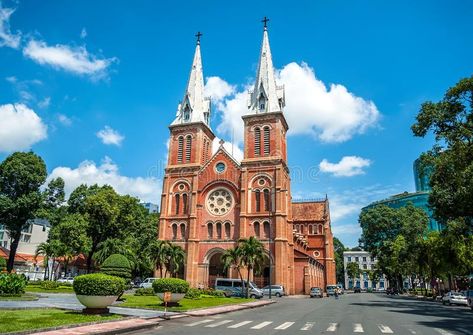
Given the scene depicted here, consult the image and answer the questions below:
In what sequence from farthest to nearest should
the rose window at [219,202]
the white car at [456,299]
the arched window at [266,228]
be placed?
the rose window at [219,202] → the arched window at [266,228] → the white car at [456,299]

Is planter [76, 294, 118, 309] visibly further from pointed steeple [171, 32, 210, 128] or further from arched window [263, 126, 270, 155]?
pointed steeple [171, 32, 210, 128]

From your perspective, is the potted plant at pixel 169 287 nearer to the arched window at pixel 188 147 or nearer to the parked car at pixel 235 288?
the parked car at pixel 235 288

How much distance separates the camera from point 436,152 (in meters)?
25.7

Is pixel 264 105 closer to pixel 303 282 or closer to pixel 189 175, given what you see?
pixel 189 175

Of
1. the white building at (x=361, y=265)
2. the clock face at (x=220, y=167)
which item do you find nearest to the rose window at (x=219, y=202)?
the clock face at (x=220, y=167)

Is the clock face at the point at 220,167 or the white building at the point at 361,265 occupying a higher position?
the clock face at the point at 220,167

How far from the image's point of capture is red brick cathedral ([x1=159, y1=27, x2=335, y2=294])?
47.4m

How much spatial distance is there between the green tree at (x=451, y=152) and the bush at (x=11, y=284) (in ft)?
84.6

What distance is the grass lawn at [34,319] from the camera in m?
10.9

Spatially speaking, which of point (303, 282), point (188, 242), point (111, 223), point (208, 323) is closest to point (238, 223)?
point (188, 242)

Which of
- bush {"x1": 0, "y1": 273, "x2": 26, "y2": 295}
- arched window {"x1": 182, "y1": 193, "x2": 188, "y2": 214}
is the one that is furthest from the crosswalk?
arched window {"x1": 182, "y1": 193, "x2": 188, "y2": 214}

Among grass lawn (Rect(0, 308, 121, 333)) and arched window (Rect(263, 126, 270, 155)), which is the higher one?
arched window (Rect(263, 126, 270, 155))

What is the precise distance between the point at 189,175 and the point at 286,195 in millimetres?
13547

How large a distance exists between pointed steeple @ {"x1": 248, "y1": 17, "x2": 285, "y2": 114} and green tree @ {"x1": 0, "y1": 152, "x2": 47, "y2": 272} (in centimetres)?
2864
